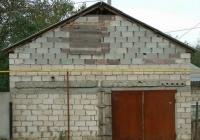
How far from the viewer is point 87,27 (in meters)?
8.72

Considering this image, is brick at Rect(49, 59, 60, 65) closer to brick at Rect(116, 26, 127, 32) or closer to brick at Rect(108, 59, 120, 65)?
brick at Rect(108, 59, 120, 65)

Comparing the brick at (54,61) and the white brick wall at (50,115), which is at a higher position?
the brick at (54,61)

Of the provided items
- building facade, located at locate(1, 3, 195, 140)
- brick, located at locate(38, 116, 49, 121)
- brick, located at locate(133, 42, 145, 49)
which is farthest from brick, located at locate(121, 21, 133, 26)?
brick, located at locate(38, 116, 49, 121)

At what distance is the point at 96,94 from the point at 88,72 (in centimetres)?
70

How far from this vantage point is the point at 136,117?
28.7 feet

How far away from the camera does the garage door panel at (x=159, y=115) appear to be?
28.7 feet

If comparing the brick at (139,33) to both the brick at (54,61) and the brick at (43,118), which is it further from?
the brick at (43,118)

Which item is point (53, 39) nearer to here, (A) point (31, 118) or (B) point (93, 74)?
(B) point (93, 74)

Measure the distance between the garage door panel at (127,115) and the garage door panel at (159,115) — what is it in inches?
8.6

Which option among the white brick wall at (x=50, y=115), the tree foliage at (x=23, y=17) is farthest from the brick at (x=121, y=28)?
the tree foliage at (x=23, y=17)

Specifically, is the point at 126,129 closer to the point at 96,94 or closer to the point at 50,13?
the point at 96,94

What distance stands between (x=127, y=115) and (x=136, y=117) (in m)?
0.28

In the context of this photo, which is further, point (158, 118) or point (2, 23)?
point (2, 23)

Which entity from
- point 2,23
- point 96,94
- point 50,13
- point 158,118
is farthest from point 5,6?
point 158,118
